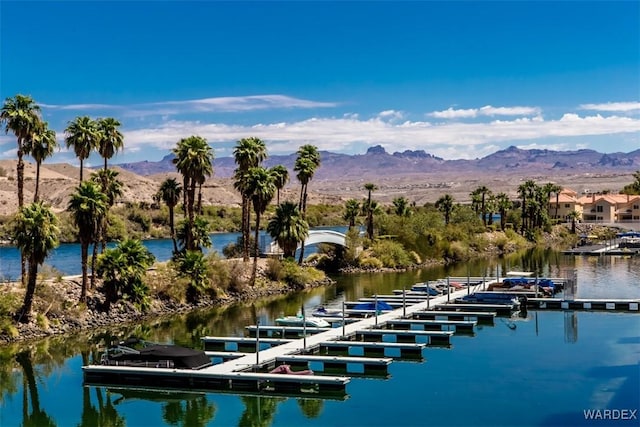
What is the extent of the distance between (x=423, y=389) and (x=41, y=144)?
102 feet

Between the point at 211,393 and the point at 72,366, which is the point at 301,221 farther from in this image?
the point at 211,393

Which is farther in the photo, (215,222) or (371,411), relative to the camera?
(215,222)

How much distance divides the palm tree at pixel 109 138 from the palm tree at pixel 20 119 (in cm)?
576

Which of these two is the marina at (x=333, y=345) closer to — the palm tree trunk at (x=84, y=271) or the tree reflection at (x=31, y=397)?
the tree reflection at (x=31, y=397)

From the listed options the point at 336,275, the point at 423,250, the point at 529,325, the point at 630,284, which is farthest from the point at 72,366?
the point at 423,250

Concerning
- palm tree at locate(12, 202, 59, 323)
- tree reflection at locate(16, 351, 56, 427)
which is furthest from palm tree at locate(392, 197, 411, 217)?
tree reflection at locate(16, 351, 56, 427)

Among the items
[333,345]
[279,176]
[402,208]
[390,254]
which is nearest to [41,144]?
[333,345]

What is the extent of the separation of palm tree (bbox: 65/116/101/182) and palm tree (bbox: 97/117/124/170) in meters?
2.13

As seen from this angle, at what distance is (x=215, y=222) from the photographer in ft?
567

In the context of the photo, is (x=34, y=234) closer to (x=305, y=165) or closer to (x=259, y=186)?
(x=259, y=186)

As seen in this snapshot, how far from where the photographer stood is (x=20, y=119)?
52.8m

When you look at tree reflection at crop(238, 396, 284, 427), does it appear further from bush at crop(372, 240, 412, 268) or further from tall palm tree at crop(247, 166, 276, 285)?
bush at crop(372, 240, 412, 268)

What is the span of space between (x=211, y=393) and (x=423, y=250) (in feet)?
208

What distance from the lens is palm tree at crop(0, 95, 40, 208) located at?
5281 cm
